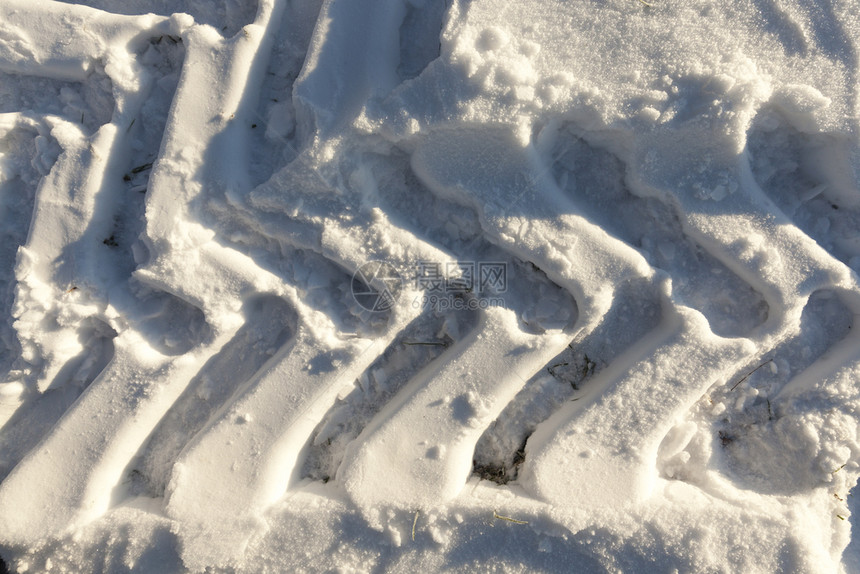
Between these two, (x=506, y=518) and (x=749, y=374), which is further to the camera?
(x=749, y=374)

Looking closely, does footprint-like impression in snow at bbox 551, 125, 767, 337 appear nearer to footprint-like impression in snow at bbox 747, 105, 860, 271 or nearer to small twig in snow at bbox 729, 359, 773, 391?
small twig in snow at bbox 729, 359, 773, 391

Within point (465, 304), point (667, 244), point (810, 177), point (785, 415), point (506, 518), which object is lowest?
point (506, 518)

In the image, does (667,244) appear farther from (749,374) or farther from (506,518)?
(506,518)

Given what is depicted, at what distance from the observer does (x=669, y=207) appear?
1.53 m

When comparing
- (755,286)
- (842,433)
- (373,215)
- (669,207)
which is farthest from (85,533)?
(842,433)

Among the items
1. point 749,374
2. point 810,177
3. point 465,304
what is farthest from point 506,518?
point 810,177

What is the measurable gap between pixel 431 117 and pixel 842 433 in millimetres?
1630

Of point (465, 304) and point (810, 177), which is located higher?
point (810, 177)

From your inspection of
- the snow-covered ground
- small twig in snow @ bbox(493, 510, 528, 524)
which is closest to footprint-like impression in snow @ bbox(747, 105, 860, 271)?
the snow-covered ground

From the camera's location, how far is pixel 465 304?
5.15ft

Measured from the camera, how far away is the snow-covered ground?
1.45 metres

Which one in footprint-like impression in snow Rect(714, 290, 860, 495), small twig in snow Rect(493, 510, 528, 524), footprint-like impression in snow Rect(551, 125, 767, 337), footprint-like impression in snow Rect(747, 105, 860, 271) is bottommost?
small twig in snow Rect(493, 510, 528, 524)

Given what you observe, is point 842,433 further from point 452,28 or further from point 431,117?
point 452,28

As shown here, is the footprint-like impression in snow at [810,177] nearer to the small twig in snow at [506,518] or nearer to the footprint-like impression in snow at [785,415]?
the footprint-like impression in snow at [785,415]
